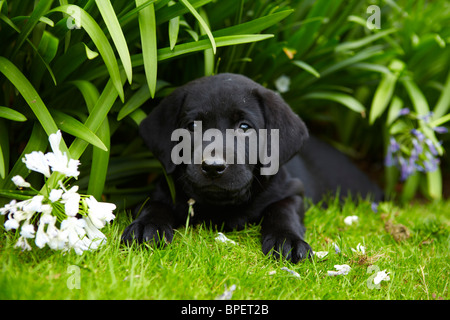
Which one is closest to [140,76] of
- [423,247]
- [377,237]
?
[377,237]

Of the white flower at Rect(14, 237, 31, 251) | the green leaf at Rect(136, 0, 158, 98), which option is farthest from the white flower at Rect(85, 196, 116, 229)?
the green leaf at Rect(136, 0, 158, 98)

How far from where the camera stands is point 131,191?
2.72 metres

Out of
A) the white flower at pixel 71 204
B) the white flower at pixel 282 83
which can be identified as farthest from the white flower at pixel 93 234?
the white flower at pixel 282 83

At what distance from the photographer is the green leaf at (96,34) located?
1.94 metres

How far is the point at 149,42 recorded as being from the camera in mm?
2107

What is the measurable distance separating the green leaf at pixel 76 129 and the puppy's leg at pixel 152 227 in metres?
0.39

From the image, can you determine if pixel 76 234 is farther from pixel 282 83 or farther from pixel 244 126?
pixel 282 83

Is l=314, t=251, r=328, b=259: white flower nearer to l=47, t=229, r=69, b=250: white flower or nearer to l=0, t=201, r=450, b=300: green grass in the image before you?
l=0, t=201, r=450, b=300: green grass

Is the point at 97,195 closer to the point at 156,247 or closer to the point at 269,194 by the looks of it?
the point at 156,247

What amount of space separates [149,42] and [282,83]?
1.26 m

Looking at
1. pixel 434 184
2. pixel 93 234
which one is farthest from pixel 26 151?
pixel 434 184

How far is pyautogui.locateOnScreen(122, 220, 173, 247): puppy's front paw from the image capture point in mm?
1999

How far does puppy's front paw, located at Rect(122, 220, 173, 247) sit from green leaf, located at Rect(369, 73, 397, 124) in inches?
71.2

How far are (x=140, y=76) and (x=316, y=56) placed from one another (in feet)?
4.15
